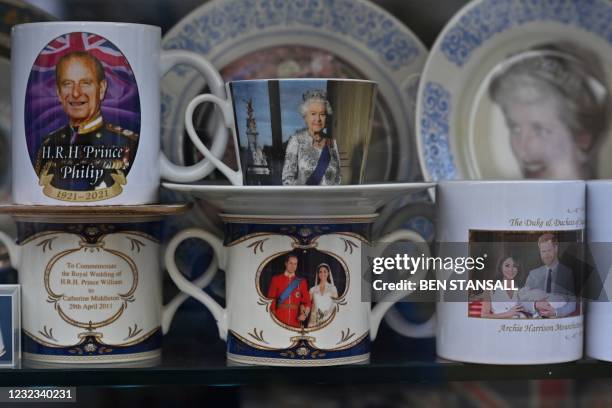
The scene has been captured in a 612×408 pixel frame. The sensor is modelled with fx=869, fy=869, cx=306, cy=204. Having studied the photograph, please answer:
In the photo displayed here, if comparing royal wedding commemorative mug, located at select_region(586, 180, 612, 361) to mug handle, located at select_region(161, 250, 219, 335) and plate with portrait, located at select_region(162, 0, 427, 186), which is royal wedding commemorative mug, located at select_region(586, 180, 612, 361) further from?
mug handle, located at select_region(161, 250, 219, 335)

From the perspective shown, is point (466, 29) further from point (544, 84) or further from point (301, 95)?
point (301, 95)

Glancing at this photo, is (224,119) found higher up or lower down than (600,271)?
higher up

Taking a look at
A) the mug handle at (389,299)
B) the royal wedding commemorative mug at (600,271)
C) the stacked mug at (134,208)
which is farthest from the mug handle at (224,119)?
the royal wedding commemorative mug at (600,271)

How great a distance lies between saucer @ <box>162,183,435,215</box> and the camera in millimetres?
578

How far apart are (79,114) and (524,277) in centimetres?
33

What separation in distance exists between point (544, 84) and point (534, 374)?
10.5 inches

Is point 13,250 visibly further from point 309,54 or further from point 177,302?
point 309,54

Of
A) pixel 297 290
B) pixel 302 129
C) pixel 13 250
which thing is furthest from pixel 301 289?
pixel 13 250

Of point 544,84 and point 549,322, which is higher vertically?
point 544,84

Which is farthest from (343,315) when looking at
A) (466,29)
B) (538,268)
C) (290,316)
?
(466,29)

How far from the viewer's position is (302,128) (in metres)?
0.61

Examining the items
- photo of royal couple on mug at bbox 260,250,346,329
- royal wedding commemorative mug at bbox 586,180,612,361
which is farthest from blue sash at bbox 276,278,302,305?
royal wedding commemorative mug at bbox 586,180,612,361

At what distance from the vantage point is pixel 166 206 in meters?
0.62

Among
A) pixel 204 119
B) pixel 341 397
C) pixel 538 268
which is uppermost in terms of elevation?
pixel 204 119
